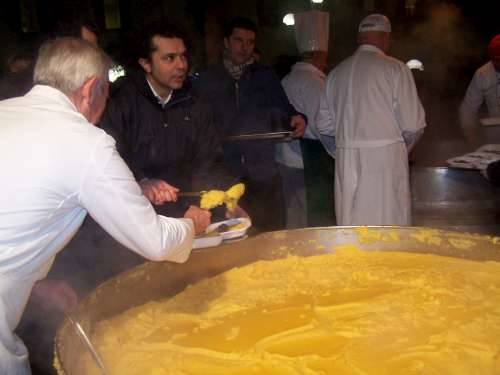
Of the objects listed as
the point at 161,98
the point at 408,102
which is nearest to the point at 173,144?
the point at 161,98

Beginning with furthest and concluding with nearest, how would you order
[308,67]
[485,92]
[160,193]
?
[485,92] < [308,67] < [160,193]

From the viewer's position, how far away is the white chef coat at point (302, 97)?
4980 millimetres

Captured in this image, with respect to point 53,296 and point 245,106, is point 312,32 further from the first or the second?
point 53,296

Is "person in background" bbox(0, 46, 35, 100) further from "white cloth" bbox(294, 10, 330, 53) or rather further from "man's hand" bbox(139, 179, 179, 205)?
"white cloth" bbox(294, 10, 330, 53)

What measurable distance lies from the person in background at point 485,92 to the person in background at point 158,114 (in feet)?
11.9

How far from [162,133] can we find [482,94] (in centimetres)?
437

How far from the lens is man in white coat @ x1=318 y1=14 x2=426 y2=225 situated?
4059 millimetres

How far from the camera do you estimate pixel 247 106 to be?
457 cm

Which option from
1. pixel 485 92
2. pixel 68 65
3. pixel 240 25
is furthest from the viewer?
pixel 485 92

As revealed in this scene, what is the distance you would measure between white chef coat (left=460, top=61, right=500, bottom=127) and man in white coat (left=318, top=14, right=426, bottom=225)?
2241 millimetres

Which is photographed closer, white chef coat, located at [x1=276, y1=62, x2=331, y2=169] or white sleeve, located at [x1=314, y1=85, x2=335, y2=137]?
white sleeve, located at [x1=314, y1=85, x2=335, y2=137]

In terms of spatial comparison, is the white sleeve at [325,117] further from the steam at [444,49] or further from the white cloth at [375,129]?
the steam at [444,49]

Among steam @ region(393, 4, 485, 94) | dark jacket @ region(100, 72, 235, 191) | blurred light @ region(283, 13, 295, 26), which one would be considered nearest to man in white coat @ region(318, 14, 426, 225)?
dark jacket @ region(100, 72, 235, 191)

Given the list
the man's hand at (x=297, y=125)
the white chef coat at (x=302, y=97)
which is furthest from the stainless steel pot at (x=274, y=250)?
the white chef coat at (x=302, y=97)
